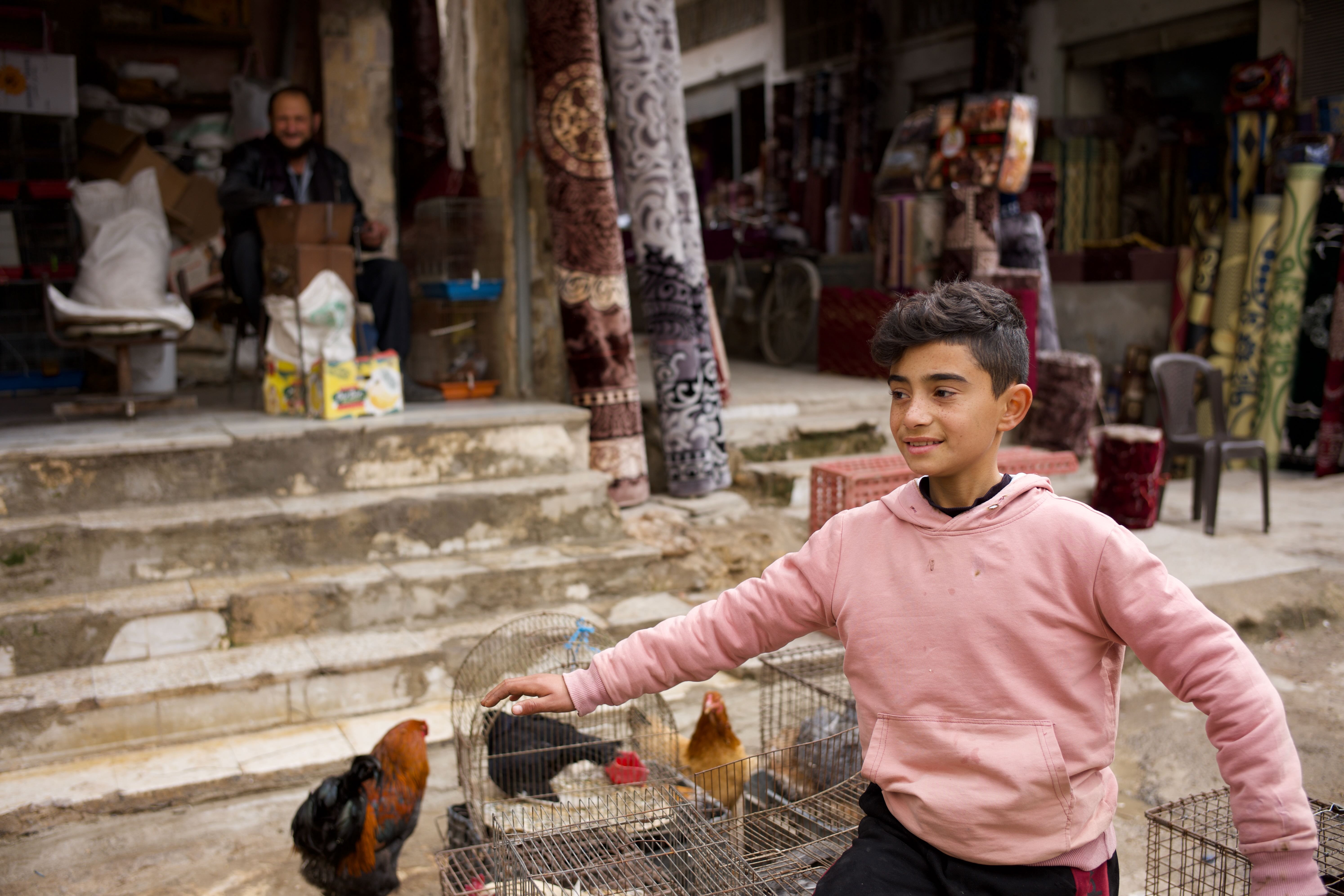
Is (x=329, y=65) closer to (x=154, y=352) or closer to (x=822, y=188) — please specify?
(x=154, y=352)

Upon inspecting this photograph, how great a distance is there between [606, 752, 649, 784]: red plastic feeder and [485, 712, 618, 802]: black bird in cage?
83 millimetres

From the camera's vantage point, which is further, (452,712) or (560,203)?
(560,203)

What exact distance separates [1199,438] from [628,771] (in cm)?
430

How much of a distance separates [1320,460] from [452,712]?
6400 mm

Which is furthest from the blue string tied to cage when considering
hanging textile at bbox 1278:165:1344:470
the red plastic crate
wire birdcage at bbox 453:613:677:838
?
hanging textile at bbox 1278:165:1344:470

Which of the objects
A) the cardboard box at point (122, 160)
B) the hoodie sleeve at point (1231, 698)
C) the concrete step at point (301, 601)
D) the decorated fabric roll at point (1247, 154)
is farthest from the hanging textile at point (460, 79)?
the decorated fabric roll at point (1247, 154)

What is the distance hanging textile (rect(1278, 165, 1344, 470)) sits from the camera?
Answer: 6.85m

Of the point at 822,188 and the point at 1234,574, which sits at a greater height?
the point at 822,188

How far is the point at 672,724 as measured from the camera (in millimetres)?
2934

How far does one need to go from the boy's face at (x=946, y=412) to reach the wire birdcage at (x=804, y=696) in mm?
1185

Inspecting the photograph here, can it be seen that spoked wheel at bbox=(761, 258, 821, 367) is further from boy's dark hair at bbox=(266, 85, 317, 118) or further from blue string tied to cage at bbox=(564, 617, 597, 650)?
blue string tied to cage at bbox=(564, 617, 597, 650)

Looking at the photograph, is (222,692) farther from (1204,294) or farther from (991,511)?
(1204,294)

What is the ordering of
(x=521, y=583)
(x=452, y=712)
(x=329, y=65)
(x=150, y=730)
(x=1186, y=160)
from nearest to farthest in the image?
(x=452, y=712)
(x=150, y=730)
(x=521, y=583)
(x=329, y=65)
(x=1186, y=160)

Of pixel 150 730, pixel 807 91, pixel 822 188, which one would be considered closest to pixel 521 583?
pixel 150 730
